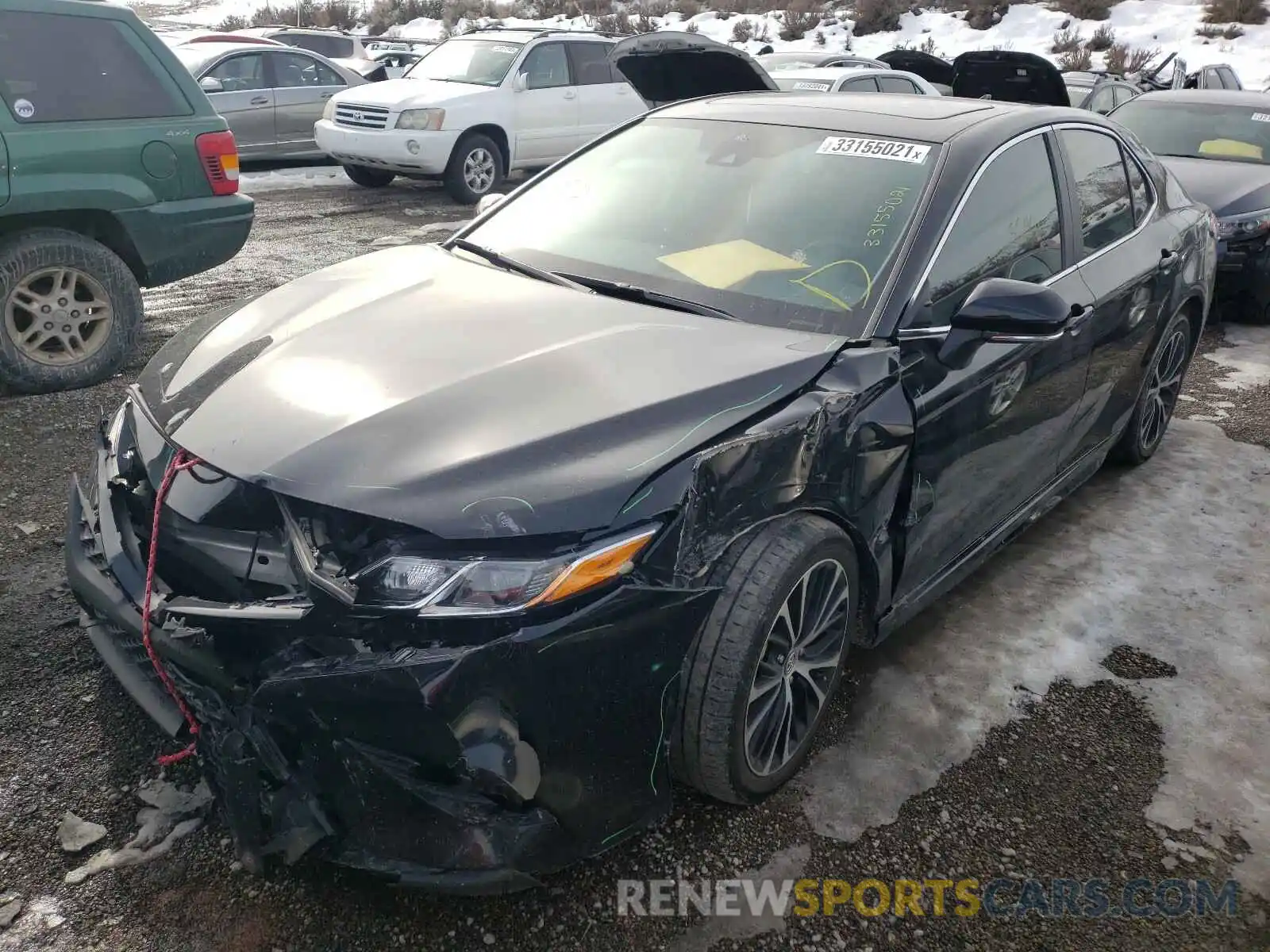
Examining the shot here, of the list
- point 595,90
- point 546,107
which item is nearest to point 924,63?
point 595,90

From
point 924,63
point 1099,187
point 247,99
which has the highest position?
point 1099,187

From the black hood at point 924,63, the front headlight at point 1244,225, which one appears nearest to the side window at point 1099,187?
the front headlight at point 1244,225

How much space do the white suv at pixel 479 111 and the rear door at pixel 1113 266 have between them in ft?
23.4

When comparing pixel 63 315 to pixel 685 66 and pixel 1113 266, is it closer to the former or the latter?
pixel 685 66

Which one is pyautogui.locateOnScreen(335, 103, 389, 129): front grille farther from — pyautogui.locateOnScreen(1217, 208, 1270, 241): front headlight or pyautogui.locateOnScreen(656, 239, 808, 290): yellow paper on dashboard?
pyautogui.locateOnScreen(656, 239, 808, 290): yellow paper on dashboard

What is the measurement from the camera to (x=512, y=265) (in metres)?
3.21

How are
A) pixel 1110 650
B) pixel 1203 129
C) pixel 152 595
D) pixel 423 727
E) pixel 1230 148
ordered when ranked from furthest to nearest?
pixel 1203 129, pixel 1230 148, pixel 1110 650, pixel 152 595, pixel 423 727

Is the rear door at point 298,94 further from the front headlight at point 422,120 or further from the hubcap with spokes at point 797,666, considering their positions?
the hubcap with spokes at point 797,666

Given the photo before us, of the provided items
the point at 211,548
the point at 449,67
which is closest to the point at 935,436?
the point at 211,548

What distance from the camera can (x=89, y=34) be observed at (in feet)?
16.1

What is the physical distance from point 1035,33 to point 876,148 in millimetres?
29403

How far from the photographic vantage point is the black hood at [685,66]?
4.43m

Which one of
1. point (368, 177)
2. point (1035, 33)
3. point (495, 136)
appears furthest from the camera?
point (1035, 33)

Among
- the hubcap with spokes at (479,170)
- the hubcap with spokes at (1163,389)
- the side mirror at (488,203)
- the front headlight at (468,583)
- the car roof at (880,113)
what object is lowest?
the hubcap with spokes at (479,170)
